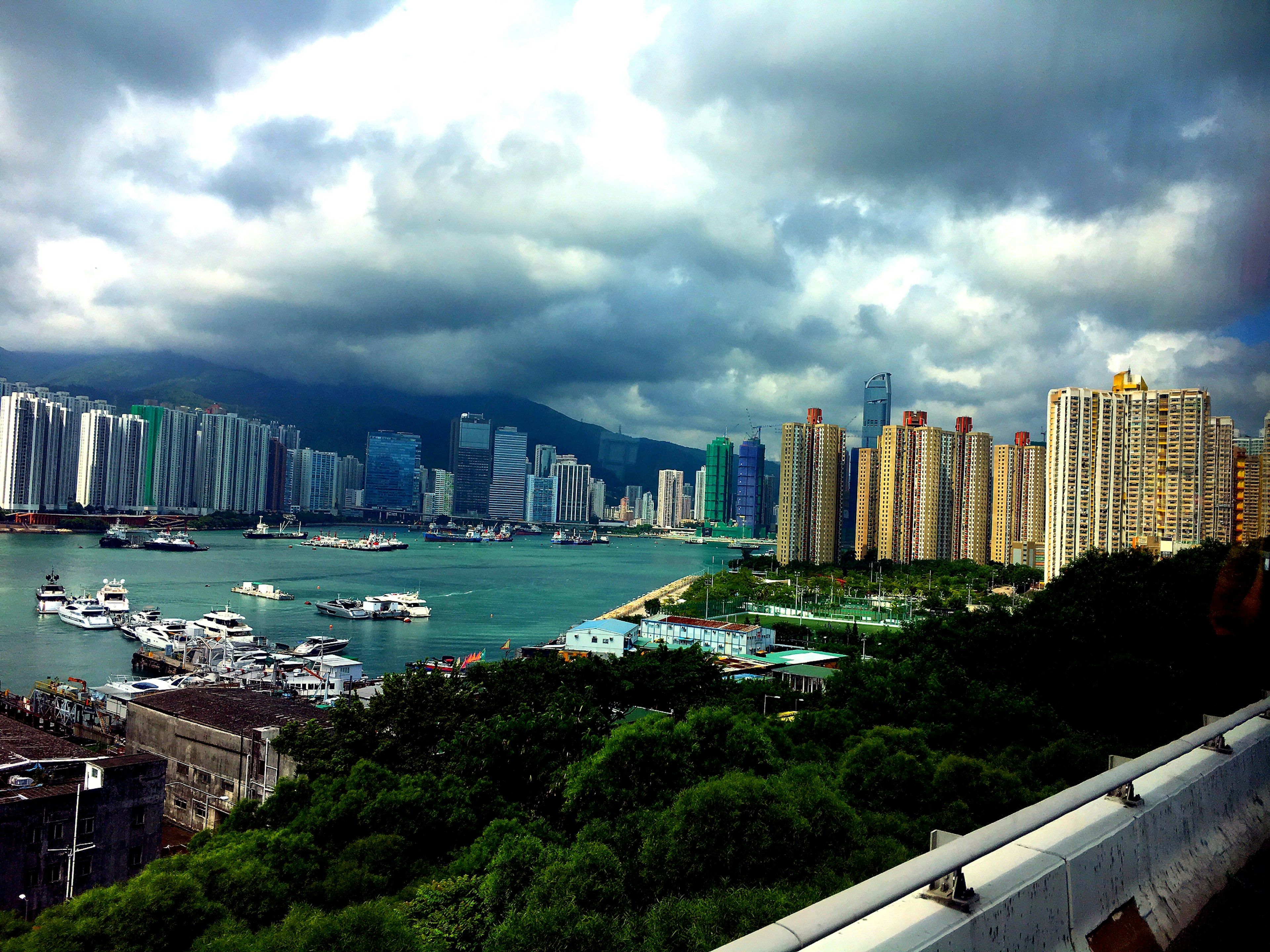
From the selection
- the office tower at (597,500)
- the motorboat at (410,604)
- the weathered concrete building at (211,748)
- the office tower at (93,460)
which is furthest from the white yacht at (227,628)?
the office tower at (597,500)

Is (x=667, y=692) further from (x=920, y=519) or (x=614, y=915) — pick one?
(x=920, y=519)

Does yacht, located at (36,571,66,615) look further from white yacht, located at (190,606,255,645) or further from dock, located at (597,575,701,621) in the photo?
dock, located at (597,575,701,621)

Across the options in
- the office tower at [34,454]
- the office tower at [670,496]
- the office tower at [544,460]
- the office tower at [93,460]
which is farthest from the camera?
the office tower at [670,496]

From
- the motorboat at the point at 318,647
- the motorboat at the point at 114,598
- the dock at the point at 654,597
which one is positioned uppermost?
the motorboat at the point at 114,598

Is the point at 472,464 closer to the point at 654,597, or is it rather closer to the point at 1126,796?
the point at 654,597

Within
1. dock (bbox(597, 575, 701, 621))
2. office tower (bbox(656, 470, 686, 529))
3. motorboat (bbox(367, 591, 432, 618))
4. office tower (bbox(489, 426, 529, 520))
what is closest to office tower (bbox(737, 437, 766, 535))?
office tower (bbox(656, 470, 686, 529))

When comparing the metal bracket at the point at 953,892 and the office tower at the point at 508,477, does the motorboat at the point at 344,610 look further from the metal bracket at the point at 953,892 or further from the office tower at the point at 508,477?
the office tower at the point at 508,477
